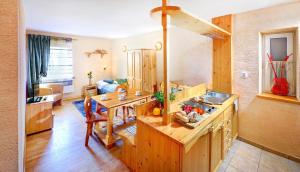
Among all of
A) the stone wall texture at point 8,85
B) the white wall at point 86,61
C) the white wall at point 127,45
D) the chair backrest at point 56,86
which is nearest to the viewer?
the stone wall texture at point 8,85

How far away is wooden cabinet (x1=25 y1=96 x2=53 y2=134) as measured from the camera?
9.32 feet

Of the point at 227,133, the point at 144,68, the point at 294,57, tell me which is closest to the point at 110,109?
the point at 227,133

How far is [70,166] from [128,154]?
2.75 feet

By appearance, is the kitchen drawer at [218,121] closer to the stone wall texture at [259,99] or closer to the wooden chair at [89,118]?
the stone wall texture at [259,99]

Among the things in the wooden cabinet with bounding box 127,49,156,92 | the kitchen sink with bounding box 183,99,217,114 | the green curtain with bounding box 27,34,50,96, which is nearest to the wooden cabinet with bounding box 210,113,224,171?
the kitchen sink with bounding box 183,99,217,114

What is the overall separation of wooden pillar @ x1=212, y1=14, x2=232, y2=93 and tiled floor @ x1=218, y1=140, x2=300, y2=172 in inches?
40.8

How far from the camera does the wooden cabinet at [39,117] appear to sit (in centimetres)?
284

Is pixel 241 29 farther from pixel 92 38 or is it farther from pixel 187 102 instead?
pixel 92 38

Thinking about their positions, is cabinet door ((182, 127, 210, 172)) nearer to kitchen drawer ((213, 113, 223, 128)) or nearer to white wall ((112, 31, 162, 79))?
kitchen drawer ((213, 113, 223, 128))

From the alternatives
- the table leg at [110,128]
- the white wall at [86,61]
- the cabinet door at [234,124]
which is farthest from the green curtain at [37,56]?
the cabinet door at [234,124]

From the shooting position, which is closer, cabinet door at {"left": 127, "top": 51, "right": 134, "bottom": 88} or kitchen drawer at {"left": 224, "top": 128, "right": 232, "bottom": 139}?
kitchen drawer at {"left": 224, "top": 128, "right": 232, "bottom": 139}

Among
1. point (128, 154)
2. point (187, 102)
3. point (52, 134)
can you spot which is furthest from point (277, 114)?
point (52, 134)

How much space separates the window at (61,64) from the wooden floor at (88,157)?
106 inches

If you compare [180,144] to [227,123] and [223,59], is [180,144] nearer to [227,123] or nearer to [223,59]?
[227,123]
